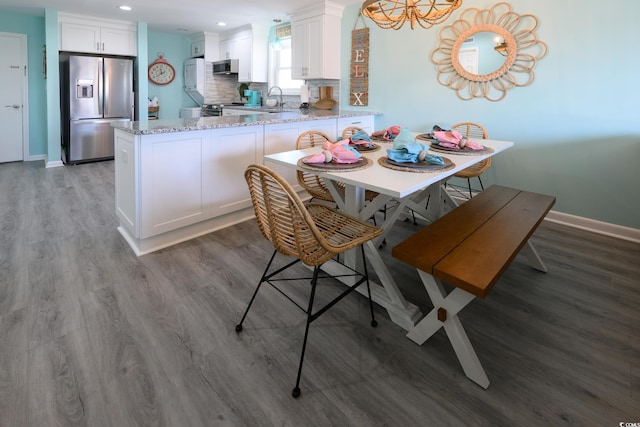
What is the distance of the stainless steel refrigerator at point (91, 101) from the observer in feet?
17.5

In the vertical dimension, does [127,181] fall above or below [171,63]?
below

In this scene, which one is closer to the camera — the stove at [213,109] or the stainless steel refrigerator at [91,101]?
the stainless steel refrigerator at [91,101]

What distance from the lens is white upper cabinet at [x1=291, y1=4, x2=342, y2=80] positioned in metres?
4.68

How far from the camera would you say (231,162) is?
2.99 m

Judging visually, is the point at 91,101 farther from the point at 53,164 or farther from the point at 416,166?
the point at 416,166

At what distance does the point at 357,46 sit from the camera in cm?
468

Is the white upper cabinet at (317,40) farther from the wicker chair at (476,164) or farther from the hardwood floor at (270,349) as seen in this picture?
the hardwood floor at (270,349)

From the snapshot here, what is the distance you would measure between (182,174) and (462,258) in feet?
6.62

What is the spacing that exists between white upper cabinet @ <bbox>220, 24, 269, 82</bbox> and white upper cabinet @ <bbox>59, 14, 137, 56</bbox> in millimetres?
1576

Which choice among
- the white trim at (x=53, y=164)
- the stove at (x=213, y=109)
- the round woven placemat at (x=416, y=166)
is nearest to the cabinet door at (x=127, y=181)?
the round woven placemat at (x=416, y=166)

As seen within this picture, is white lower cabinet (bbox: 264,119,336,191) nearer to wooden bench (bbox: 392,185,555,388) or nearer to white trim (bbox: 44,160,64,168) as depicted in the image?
Result: wooden bench (bbox: 392,185,555,388)

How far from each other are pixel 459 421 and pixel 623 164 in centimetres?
281

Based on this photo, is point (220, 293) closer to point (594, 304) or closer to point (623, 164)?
point (594, 304)

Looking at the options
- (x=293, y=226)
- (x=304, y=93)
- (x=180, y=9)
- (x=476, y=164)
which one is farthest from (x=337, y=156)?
(x=180, y=9)
